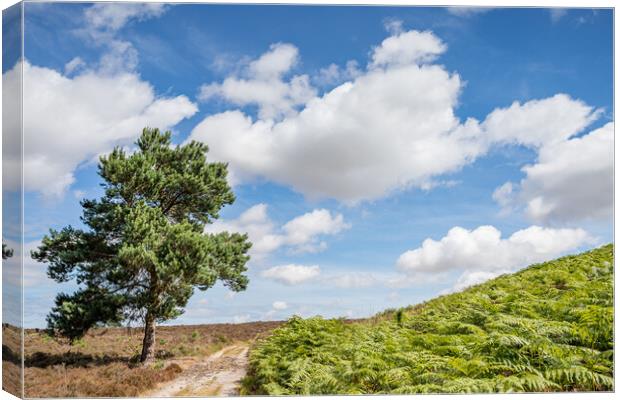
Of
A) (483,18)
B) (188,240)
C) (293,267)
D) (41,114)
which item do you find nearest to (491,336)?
(293,267)

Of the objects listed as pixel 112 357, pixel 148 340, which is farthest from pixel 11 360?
pixel 148 340

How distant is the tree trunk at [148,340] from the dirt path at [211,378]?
4.06ft

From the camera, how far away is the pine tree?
10859 millimetres

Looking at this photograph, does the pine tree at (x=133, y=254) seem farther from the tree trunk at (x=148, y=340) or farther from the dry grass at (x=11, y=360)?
the dry grass at (x=11, y=360)

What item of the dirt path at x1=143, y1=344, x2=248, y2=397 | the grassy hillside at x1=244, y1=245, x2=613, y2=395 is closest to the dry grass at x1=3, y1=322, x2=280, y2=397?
the dirt path at x1=143, y1=344, x2=248, y2=397

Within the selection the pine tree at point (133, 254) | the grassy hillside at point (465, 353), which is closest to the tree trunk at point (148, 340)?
the pine tree at point (133, 254)

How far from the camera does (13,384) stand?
25.2 ft

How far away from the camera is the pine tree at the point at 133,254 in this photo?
428 inches

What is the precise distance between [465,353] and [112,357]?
742 cm

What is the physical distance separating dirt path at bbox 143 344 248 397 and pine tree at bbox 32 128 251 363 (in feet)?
4.53

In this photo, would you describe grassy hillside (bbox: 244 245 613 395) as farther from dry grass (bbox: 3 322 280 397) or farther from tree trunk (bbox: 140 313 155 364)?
tree trunk (bbox: 140 313 155 364)

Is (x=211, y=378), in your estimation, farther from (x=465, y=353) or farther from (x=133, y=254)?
(x=465, y=353)

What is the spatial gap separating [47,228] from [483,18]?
8883 millimetres

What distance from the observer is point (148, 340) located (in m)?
11.2
